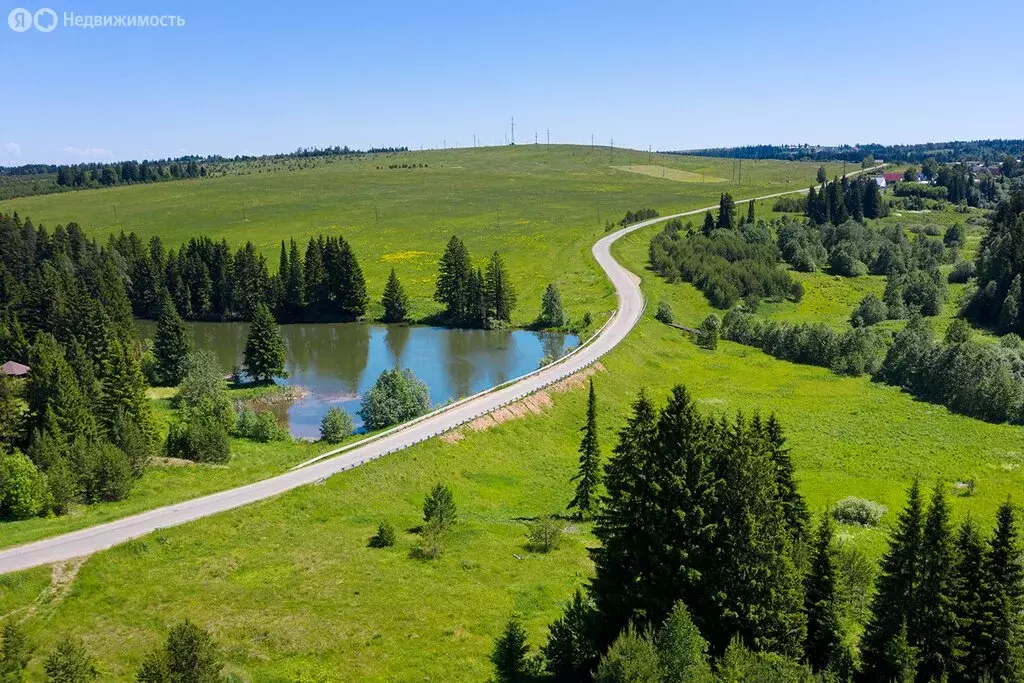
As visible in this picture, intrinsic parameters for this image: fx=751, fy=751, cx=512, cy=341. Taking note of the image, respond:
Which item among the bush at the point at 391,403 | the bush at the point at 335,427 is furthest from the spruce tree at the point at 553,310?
the bush at the point at 335,427

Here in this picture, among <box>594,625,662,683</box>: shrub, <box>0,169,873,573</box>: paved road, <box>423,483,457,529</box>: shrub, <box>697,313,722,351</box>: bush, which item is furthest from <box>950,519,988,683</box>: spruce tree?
<box>697,313,722,351</box>: bush

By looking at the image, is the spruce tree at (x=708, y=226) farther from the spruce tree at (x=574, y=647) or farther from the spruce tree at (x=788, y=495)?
the spruce tree at (x=574, y=647)

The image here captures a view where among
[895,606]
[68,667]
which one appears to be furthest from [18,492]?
[895,606]

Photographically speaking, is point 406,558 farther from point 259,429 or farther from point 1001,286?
point 1001,286

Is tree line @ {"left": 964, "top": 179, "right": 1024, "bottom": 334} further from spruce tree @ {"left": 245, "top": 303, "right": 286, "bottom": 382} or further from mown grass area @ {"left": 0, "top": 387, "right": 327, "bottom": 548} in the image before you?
spruce tree @ {"left": 245, "top": 303, "right": 286, "bottom": 382}

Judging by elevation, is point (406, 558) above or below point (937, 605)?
below
